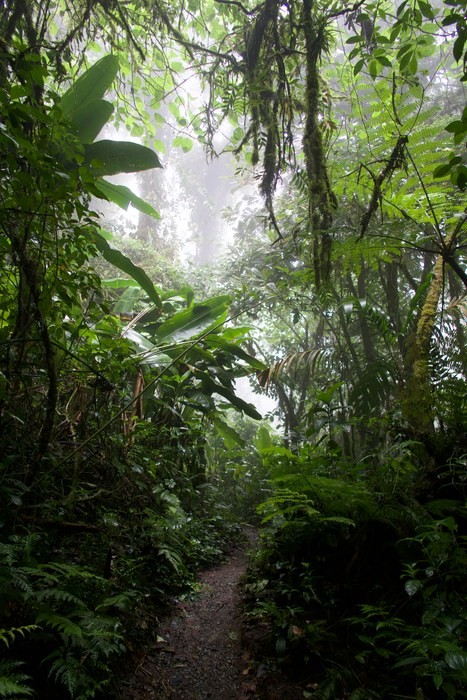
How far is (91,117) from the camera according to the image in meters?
2.66

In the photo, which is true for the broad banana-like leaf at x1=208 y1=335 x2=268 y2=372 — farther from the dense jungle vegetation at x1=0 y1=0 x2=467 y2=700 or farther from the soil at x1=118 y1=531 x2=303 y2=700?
the soil at x1=118 y1=531 x2=303 y2=700

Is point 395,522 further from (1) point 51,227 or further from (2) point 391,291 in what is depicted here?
(2) point 391,291

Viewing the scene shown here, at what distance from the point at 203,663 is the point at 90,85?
352 centimetres

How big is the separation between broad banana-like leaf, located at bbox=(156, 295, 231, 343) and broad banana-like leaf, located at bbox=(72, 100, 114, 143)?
1.56 metres

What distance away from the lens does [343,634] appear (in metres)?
1.81

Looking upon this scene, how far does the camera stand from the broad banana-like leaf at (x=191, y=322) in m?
3.56

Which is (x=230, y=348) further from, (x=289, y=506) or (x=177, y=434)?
(x=289, y=506)

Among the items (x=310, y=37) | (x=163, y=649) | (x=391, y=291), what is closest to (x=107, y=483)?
(x=163, y=649)

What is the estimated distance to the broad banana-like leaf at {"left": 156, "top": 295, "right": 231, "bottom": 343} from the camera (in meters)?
3.56

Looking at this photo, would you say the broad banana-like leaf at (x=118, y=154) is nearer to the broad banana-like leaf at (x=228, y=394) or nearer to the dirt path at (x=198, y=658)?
the broad banana-like leaf at (x=228, y=394)

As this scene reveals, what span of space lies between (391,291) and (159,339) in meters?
2.56

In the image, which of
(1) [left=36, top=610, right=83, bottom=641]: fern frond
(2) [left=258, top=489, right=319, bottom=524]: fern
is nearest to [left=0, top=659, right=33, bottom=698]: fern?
(1) [left=36, top=610, right=83, bottom=641]: fern frond

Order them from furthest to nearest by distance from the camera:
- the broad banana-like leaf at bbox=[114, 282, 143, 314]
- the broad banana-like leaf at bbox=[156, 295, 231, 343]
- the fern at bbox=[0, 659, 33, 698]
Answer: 1. the broad banana-like leaf at bbox=[114, 282, 143, 314]
2. the broad banana-like leaf at bbox=[156, 295, 231, 343]
3. the fern at bbox=[0, 659, 33, 698]

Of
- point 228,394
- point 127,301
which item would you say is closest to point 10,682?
point 228,394
